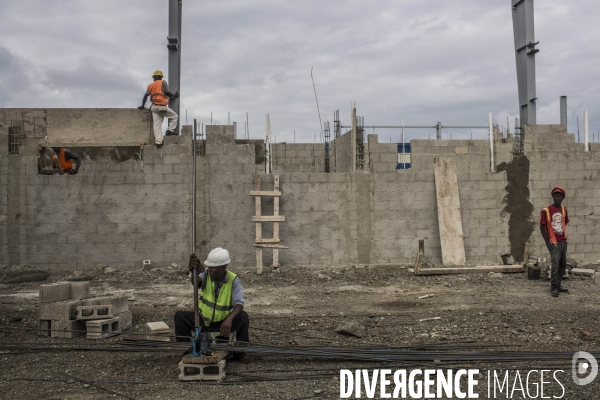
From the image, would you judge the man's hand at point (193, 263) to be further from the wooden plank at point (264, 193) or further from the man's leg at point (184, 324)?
the wooden plank at point (264, 193)

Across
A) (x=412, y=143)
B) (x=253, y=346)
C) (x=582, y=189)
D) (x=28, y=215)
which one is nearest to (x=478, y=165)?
(x=412, y=143)

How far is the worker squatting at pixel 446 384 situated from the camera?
4.63 m

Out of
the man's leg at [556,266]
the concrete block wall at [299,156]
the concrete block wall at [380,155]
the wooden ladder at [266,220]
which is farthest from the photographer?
the concrete block wall at [299,156]

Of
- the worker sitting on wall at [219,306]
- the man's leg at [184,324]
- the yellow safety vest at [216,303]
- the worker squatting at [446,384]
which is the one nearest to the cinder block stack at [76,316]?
the man's leg at [184,324]

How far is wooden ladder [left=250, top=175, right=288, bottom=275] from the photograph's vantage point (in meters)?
11.7

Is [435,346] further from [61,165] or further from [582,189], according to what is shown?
[582,189]

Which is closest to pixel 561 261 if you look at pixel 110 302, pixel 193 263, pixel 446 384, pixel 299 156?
pixel 446 384

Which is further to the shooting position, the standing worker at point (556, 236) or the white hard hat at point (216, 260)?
the standing worker at point (556, 236)

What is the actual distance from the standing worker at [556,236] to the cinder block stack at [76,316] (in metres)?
6.74

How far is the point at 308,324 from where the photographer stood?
7.26 m

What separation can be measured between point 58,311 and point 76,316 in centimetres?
22

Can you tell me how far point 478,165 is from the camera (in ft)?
40.5

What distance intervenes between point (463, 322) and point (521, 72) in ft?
30.9

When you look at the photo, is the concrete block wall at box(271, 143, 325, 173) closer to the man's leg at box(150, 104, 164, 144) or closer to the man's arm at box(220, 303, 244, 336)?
the man's leg at box(150, 104, 164, 144)
